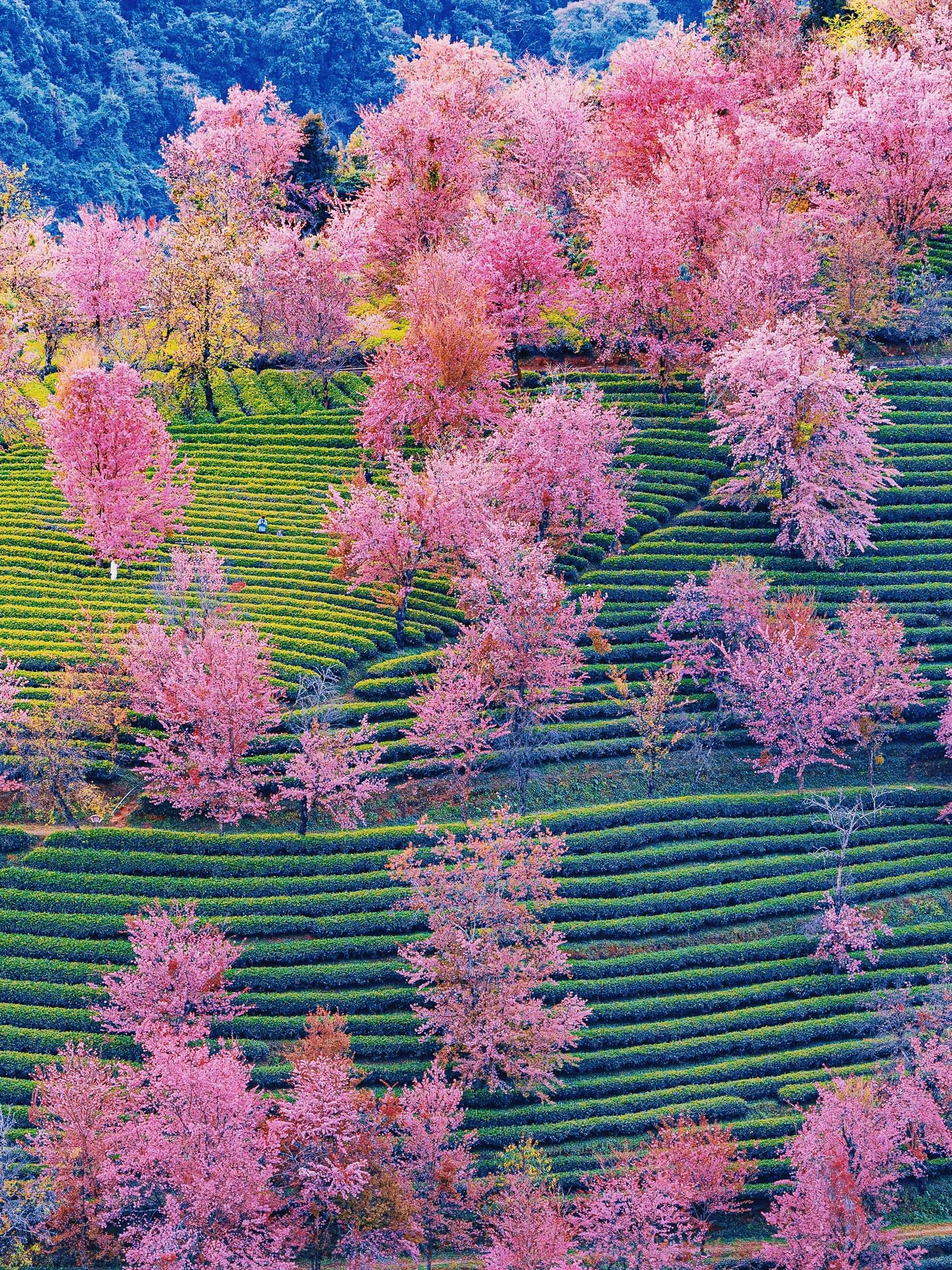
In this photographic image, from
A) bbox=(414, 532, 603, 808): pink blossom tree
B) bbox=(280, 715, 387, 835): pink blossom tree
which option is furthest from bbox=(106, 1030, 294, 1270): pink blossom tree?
bbox=(414, 532, 603, 808): pink blossom tree

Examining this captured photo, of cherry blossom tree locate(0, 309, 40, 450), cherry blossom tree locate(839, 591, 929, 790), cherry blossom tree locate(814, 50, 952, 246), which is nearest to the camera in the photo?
cherry blossom tree locate(839, 591, 929, 790)

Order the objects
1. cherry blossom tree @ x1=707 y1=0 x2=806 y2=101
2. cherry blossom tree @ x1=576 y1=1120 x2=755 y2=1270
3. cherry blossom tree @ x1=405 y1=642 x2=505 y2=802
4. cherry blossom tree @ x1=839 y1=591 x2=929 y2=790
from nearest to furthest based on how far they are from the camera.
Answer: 1. cherry blossom tree @ x1=576 y1=1120 x2=755 y2=1270
2. cherry blossom tree @ x1=405 y1=642 x2=505 y2=802
3. cherry blossom tree @ x1=839 y1=591 x2=929 y2=790
4. cherry blossom tree @ x1=707 y1=0 x2=806 y2=101

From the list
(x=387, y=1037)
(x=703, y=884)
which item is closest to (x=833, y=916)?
(x=703, y=884)

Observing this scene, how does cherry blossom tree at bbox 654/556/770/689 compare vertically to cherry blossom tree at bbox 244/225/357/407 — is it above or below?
below

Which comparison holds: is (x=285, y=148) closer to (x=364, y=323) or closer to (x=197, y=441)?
(x=364, y=323)

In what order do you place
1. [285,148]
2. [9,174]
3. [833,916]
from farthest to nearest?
[285,148] < [9,174] < [833,916]

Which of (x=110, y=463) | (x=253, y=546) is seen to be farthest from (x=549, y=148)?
(x=110, y=463)

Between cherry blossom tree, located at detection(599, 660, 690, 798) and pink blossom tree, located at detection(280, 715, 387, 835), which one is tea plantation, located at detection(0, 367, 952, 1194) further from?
pink blossom tree, located at detection(280, 715, 387, 835)
